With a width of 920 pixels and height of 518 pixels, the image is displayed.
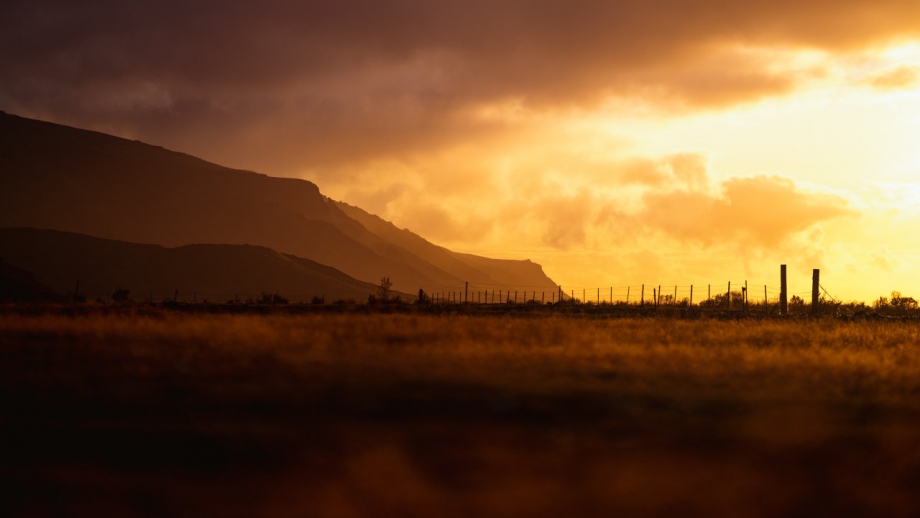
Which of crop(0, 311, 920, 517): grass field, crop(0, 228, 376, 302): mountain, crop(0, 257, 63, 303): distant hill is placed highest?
crop(0, 228, 376, 302): mountain

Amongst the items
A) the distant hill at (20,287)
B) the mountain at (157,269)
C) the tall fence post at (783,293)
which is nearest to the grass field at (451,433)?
the tall fence post at (783,293)

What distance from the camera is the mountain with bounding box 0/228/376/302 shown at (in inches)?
6550

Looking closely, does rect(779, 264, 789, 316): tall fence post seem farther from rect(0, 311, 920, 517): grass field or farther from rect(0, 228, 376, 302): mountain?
rect(0, 228, 376, 302): mountain

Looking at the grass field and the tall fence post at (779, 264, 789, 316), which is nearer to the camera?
the grass field

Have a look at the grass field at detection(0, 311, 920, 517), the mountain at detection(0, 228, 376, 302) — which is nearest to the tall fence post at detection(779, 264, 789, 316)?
the grass field at detection(0, 311, 920, 517)

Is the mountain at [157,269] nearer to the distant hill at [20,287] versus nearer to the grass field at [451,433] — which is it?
the distant hill at [20,287]

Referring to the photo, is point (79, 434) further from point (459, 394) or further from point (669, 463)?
point (669, 463)

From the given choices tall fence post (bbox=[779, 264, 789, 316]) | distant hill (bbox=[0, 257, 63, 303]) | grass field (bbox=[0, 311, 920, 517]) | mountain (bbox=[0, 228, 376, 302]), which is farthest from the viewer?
mountain (bbox=[0, 228, 376, 302])

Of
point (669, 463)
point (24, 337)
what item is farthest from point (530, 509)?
point (24, 337)

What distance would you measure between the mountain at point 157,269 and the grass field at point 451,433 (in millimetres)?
151433

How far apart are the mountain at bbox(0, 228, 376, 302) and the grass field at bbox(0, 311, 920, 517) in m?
151

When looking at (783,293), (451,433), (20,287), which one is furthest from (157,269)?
(451,433)

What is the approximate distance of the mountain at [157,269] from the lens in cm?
Answer: 16638

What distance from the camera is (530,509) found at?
291 inches
